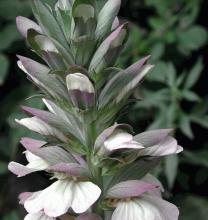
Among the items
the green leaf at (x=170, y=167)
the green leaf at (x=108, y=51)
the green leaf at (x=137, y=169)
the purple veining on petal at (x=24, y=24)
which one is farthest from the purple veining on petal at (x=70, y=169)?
the green leaf at (x=170, y=167)

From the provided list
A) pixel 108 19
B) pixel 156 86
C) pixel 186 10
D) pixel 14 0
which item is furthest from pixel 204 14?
pixel 108 19

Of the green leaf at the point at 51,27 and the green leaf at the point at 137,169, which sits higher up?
the green leaf at the point at 51,27

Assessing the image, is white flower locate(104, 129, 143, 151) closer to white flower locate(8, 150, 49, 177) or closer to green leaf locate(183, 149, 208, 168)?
white flower locate(8, 150, 49, 177)

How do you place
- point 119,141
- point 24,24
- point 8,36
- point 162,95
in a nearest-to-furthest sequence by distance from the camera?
point 119,141
point 24,24
point 162,95
point 8,36

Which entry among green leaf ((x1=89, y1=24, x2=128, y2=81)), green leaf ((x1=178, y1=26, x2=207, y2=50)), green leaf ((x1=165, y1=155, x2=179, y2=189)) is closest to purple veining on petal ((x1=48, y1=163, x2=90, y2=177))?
green leaf ((x1=89, y1=24, x2=128, y2=81))

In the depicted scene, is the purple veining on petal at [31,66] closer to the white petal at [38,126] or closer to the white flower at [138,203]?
the white petal at [38,126]

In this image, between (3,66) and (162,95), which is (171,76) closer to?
(162,95)

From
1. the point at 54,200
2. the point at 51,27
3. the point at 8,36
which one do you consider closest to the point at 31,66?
the point at 51,27
